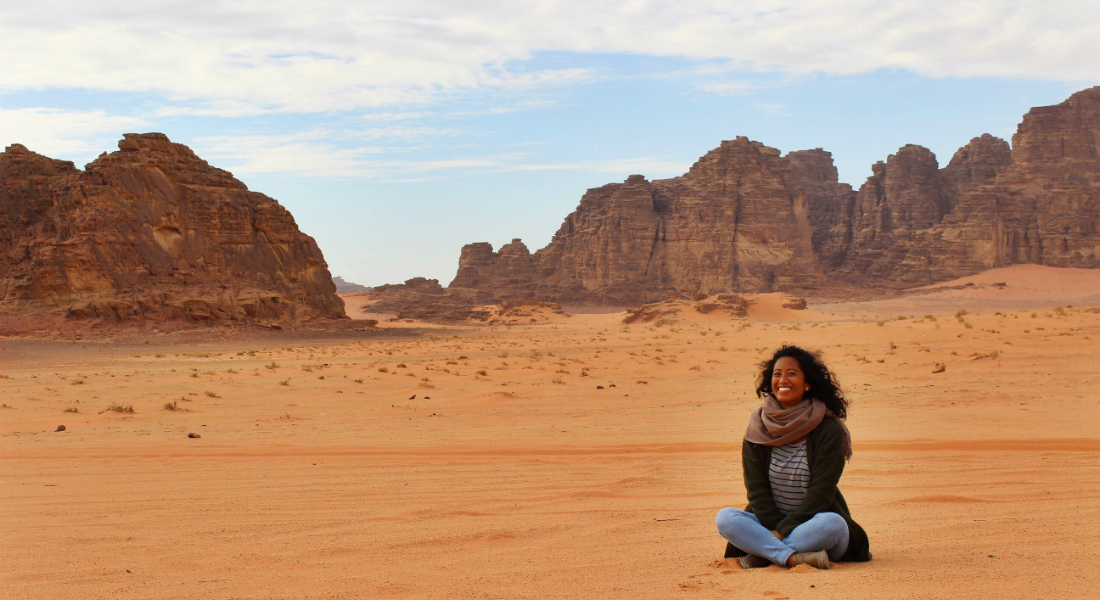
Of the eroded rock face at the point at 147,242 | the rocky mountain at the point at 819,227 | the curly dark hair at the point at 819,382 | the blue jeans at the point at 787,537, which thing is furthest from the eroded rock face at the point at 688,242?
the blue jeans at the point at 787,537

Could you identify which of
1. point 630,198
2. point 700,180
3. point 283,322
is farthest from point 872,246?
point 283,322

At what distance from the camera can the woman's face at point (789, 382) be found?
4434mm

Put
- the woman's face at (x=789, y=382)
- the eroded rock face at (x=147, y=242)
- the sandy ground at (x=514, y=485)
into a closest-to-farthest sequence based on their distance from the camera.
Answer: the sandy ground at (x=514, y=485), the woman's face at (x=789, y=382), the eroded rock face at (x=147, y=242)

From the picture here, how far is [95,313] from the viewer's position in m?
36.9

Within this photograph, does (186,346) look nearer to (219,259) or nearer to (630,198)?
(219,259)

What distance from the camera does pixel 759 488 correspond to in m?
4.54

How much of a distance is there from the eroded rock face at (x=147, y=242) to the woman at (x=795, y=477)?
38557 mm

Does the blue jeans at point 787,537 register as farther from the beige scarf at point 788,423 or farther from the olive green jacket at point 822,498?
the beige scarf at point 788,423

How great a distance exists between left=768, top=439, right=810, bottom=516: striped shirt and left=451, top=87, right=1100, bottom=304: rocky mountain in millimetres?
80511

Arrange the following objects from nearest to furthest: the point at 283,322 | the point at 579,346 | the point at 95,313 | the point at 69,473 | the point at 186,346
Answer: the point at 69,473 → the point at 579,346 → the point at 186,346 → the point at 95,313 → the point at 283,322

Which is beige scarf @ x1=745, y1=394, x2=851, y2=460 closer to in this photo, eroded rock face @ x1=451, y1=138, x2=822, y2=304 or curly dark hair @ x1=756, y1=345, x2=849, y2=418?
curly dark hair @ x1=756, y1=345, x2=849, y2=418

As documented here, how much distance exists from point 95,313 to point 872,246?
78.3m

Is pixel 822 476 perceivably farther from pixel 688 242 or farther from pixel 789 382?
pixel 688 242

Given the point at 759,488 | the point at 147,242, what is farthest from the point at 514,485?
the point at 147,242
